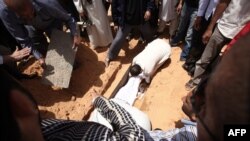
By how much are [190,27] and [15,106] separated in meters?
3.78

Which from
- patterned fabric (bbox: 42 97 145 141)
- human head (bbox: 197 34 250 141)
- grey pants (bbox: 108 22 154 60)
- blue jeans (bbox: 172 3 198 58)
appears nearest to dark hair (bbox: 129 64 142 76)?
grey pants (bbox: 108 22 154 60)

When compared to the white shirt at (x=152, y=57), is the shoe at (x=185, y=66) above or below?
below

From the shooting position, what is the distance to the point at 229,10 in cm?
328

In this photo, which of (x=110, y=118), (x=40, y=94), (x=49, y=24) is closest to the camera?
(x=110, y=118)

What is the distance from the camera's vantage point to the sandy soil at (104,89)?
4055 millimetres

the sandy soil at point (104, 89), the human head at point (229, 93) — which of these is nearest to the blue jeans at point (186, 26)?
the sandy soil at point (104, 89)

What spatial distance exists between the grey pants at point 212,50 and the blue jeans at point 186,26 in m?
0.60

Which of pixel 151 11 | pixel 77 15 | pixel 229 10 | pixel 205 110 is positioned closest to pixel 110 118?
pixel 205 110

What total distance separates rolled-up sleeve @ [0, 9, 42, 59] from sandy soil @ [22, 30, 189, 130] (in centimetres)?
75

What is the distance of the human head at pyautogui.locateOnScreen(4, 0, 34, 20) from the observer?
3217 mm

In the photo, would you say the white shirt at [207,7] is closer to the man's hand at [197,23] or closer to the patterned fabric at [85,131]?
the man's hand at [197,23]

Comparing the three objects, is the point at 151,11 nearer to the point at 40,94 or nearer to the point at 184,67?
the point at 184,67

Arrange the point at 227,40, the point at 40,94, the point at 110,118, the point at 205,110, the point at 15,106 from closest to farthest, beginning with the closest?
1. the point at 15,106
2. the point at 205,110
3. the point at 110,118
4. the point at 227,40
5. the point at 40,94

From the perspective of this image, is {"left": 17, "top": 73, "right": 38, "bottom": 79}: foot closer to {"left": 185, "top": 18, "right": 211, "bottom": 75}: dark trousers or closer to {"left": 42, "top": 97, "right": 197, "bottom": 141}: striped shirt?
{"left": 185, "top": 18, "right": 211, "bottom": 75}: dark trousers
